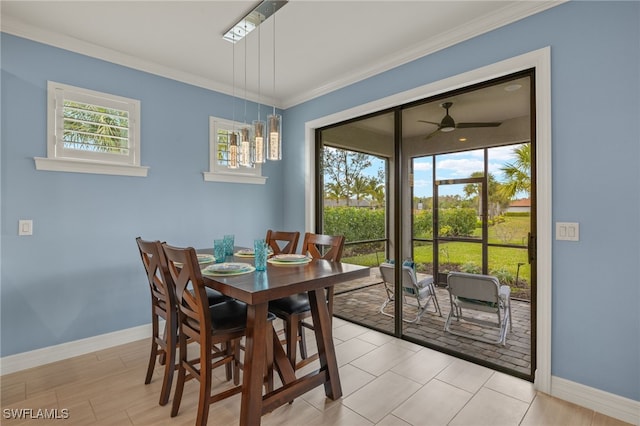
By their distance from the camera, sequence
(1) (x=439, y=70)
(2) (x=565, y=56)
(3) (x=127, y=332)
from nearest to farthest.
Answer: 1. (2) (x=565, y=56)
2. (1) (x=439, y=70)
3. (3) (x=127, y=332)

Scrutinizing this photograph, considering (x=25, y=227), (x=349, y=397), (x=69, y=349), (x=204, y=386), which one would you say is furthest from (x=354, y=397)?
(x=25, y=227)

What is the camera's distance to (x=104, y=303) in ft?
9.34

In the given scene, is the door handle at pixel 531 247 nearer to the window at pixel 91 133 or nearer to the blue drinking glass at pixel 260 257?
the blue drinking glass at pixel 260 257

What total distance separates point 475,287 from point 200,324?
7.06 ft

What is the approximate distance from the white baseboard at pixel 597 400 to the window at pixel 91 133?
3.73 metres

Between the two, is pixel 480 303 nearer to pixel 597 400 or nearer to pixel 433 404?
pixel 597 400

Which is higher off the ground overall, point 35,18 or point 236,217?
point 35,18

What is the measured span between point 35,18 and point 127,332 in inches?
105

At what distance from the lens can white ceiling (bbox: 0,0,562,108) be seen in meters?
2.25

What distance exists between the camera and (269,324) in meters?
1.81

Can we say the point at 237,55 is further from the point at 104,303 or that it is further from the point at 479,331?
the point at 479,331

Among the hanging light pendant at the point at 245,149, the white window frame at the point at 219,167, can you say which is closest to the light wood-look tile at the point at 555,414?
the hanging light pendant at the point at 245,149

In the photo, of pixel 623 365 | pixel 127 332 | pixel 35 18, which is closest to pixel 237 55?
pixel 35 18

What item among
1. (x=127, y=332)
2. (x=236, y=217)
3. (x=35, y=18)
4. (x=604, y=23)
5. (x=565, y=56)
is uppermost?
(x=35, y=18)
